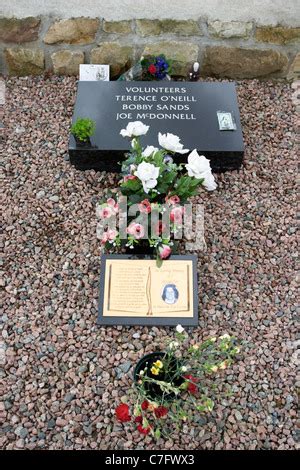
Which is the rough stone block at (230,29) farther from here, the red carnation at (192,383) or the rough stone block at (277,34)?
the red carnation at (192,383)

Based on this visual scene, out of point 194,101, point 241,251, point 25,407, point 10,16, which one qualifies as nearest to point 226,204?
point 241,251

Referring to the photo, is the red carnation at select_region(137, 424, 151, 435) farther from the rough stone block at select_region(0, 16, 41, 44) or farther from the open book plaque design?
the rough stone block at select_region(0, 16, 41, 44)

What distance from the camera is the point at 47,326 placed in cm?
293

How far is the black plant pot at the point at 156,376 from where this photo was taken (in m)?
2.61

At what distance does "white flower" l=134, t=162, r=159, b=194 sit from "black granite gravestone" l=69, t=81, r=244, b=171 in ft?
2.91

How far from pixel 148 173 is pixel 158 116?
1.22 meters

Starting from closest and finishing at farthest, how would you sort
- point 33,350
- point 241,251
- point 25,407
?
point 25,407
point 33,350
point 241,251

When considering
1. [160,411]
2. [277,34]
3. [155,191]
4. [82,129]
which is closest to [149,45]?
[277,34]

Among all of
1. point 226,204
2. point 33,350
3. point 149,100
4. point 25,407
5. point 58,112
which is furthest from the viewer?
point 58,112

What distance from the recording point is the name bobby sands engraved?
367 cm

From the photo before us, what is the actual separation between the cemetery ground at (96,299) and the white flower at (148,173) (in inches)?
30.8

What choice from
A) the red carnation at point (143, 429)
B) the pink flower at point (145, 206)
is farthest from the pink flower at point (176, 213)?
the red carnation at point (143, 429)

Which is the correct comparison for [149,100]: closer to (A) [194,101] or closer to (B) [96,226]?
(A) [194,101]

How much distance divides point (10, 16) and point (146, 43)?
1121 mm
